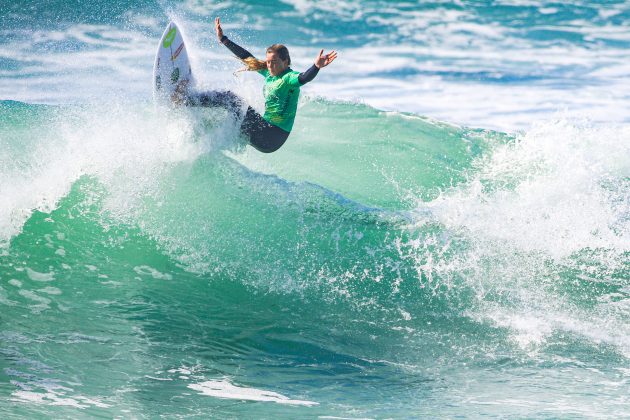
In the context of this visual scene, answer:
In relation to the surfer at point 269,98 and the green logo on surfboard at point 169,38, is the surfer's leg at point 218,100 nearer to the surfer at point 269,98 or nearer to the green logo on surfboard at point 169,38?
the surfer at point 269,98

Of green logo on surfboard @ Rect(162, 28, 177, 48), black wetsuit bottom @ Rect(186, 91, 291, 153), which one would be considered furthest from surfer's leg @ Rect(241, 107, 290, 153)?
green logo on surfboard @ Rect(162, 28, 177, 48)

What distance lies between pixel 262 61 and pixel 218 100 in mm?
559

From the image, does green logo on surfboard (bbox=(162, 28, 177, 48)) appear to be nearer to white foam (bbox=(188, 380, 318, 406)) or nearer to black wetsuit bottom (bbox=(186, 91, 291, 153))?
black wetsuit bottom (bbox=(186, 91, 291, 153))

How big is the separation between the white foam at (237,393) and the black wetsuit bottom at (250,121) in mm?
2570

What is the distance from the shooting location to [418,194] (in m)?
9.52

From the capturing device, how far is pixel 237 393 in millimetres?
4191

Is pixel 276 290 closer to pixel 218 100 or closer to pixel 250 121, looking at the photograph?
pixel 250 121

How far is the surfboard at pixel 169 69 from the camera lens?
6.25 m

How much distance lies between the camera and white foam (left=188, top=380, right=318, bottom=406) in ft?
13.5

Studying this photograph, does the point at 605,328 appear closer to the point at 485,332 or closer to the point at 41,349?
the point at 485,332

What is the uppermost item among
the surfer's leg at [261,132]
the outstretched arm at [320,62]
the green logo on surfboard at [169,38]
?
the green logo on surfboard at [169,38]

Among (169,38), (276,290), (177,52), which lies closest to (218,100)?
(177,52)

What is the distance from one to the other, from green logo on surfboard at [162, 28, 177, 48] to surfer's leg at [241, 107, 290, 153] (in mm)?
1032

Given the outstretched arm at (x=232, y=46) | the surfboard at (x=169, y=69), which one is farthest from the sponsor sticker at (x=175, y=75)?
the outstretched arm at (x=232, y=46)
